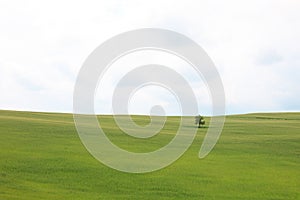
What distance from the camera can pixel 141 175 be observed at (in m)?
28.9

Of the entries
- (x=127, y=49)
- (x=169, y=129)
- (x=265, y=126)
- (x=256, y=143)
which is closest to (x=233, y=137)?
(x=256, y=143)

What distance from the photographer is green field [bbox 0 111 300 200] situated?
25.5m

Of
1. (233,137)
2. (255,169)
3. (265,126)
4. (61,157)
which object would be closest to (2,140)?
(61,157)

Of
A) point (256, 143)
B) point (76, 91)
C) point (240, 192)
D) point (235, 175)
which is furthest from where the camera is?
point (256, 143)

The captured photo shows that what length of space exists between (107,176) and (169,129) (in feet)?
78.9

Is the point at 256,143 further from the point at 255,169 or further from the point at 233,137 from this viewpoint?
the point at 255,169

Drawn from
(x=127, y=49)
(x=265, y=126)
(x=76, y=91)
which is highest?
(x=265, y=126)

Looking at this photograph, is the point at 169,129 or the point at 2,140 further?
the point at 169,129

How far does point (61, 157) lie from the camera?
1243 inches

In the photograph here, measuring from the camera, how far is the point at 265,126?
56.8 m

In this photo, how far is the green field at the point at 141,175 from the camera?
25469 millimetres

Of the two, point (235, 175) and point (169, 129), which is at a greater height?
point (169, 129)

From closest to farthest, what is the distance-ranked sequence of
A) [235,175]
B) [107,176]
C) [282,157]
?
[107,176] → [235,175] → [282,157]

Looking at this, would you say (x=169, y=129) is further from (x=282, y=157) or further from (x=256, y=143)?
(x=282, y=157)
